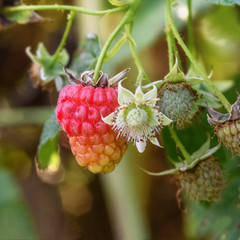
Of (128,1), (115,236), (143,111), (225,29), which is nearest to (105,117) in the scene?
(143,111)

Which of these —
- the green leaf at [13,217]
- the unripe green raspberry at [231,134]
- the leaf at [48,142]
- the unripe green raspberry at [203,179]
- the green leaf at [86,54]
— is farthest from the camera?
the green leaf at [13,217]

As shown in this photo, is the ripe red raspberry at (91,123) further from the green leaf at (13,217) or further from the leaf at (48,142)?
the green leaf at (13,217)

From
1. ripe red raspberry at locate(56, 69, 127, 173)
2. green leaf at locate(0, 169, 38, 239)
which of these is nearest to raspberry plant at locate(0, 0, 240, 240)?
ripe red raspberry at locate(56, 69, 127, 173)

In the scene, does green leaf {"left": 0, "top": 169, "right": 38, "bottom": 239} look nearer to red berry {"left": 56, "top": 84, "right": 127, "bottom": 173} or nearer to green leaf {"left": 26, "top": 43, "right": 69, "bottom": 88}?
green leaf {"left": 26, "top": 43, "right": 69, "bottom": 88}

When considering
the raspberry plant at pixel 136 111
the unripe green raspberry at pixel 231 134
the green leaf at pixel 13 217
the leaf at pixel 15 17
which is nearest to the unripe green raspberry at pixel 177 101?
the raspberry plant at pixel 136 111

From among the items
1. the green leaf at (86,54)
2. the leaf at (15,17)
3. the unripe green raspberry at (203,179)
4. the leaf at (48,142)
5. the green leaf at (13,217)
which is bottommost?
the green leaf at (13,217)

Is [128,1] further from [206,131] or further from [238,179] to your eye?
[238,179]

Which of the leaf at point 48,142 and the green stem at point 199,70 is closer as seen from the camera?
the green stem at point 199,70
